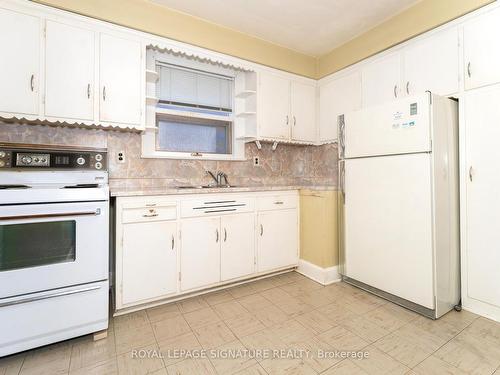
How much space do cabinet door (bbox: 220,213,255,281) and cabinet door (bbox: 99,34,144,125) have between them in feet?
4.16

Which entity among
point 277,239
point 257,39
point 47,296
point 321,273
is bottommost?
point 321,273

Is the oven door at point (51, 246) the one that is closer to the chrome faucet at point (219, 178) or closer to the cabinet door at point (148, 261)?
the cabinet door at point (148, 261)

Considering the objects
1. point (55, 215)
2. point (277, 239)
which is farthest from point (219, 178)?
point (55, 215)

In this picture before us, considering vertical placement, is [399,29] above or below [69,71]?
above

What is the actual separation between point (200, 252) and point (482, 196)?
2323 mm

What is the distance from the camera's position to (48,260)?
5.24 ft

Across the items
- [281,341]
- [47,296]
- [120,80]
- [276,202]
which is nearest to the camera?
[47,296]

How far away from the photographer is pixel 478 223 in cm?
199

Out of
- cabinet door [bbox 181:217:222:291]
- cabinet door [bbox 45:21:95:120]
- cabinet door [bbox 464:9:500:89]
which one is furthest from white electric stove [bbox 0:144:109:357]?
cabinet door [bbox 464:9:500:89]

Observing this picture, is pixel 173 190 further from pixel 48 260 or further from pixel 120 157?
pixel 48 260

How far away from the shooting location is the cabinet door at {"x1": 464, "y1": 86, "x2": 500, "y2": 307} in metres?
1.90

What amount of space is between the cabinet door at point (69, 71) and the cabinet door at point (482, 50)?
3.02m

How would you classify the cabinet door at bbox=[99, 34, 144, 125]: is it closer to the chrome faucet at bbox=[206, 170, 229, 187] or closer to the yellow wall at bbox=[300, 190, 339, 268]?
the chrome faucet at bbox=[206, 170, 229, 187]

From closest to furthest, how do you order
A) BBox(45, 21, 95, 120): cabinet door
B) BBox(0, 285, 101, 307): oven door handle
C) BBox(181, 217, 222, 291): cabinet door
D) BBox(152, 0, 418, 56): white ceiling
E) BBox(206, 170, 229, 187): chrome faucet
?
1. BBox(0, 285, 101, 307): oven door handle
2. BBox(45, 21, 95, 120): cabinet door
3. BBox(181, 217, 222, 291): cabinet door
4. BBox(152, 0, 418, 56): white ceiling
5. BBox(206, 170, 229, 187): chrome faucet
